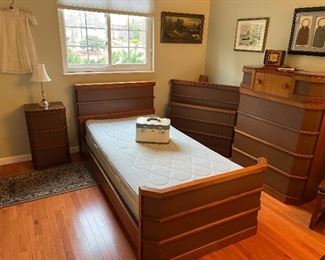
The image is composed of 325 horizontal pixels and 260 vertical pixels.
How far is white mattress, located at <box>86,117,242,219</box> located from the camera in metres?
1.96

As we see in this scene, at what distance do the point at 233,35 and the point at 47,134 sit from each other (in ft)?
8.78

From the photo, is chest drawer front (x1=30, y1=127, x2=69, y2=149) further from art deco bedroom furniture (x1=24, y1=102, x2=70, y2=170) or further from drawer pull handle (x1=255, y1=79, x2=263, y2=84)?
drawer pull handle (x1=255, y1=79, x2=263, y2=84)

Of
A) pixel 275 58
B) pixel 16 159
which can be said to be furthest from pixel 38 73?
pixel 275 58

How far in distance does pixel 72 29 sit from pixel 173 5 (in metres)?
1.39

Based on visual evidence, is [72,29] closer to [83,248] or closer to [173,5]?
[173,5]

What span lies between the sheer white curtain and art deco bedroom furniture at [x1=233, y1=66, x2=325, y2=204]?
1559 millimetres

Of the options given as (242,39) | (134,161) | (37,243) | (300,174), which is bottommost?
(37,243)

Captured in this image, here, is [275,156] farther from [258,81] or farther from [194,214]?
[194,214]

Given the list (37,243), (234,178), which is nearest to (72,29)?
(37,243)

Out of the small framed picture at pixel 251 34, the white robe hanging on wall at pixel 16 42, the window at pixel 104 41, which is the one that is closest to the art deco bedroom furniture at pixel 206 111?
the small framed picture at pixel 251 34

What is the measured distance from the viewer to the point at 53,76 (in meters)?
3.17

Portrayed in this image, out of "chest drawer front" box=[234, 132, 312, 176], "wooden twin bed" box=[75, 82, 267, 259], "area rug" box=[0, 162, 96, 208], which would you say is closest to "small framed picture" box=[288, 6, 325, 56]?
"chest drawer front" box=[234, 132, 312, 176]

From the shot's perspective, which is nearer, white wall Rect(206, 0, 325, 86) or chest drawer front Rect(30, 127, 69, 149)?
white wall Rect(206, 0, 325, 86)

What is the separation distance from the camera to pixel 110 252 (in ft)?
6.38
